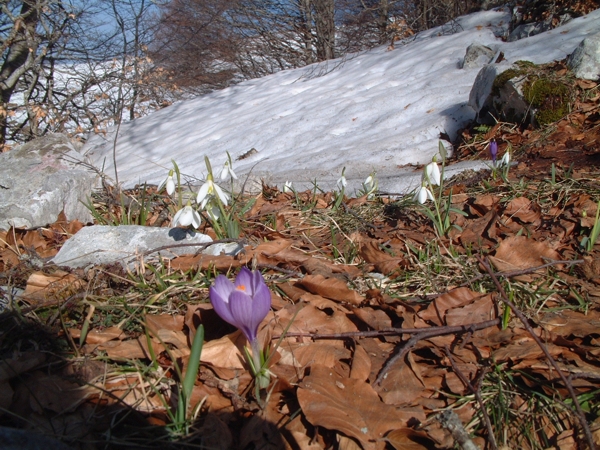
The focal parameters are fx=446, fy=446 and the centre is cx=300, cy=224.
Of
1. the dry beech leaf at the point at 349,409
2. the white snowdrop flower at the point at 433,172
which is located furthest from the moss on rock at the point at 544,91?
the dry beech leaf at the point at 349,409

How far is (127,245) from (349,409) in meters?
1.38

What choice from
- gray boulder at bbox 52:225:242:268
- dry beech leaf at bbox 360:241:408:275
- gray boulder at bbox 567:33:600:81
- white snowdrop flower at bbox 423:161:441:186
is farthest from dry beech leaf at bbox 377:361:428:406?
gray boulder at bbox 567:33:600:81

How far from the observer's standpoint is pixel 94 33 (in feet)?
30.2

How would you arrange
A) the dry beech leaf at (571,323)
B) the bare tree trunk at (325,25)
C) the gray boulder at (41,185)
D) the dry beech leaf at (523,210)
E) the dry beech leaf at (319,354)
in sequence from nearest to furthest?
1. the dry beech leaf at (319,354)
2. the dry beech leaf at (571,323)
3. the dry beech leaf at (523,210)
4. the gray boulder at (41,185)
5. the bare tree trunk at (325,25)

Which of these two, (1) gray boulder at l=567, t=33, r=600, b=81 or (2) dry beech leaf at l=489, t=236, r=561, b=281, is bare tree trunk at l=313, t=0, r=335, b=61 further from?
(2) dry beech leaf at l=489, t=236, r=561, b=281

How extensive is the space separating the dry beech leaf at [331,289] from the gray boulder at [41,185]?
1.78m

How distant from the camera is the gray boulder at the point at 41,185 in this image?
288cm

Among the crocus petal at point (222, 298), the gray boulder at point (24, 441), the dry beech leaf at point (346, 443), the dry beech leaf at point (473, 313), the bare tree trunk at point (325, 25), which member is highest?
the bare tree trunk at point (325, 25)

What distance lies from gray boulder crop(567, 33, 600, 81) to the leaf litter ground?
240cm

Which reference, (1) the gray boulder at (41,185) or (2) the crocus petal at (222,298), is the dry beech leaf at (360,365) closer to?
(2) the crocus petal at (222,298)

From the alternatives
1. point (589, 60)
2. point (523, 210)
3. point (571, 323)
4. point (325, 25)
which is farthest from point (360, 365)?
point (325, 25)

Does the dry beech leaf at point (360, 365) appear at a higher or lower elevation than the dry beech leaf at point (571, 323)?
higher

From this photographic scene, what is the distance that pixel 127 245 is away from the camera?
82.1 inches

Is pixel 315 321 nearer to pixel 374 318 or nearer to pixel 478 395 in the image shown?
pixel 374 318
